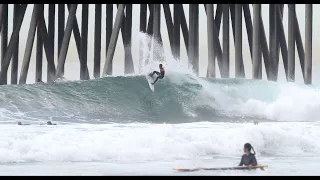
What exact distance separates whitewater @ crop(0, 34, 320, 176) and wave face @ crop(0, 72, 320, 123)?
35mm

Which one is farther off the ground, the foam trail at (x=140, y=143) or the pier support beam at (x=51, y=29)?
the pier support beam at (x=51, y=29)

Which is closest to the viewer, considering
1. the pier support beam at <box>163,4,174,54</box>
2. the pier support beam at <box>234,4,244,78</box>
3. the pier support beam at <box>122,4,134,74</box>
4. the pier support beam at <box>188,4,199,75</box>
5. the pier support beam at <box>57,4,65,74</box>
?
the pier support beam at <box>234,4,244,78</box>

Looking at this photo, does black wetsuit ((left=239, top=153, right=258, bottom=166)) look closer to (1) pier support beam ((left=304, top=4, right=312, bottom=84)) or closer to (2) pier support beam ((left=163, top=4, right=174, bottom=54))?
(1) pier support beam ((left=304, top=4, right=312, bottom=84))

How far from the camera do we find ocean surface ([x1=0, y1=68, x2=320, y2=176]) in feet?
41.4

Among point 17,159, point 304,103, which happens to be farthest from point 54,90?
point 17,159

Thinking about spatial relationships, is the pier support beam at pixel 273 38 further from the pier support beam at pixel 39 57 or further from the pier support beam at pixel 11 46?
the pier support beam at pixel 11 46

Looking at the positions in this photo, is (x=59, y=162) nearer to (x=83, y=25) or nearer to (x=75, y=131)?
(x=75, y=131)

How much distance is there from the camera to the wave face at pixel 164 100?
2189cm

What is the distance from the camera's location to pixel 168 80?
25.0 m

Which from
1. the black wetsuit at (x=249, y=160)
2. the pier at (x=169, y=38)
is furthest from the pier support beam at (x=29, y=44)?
the black wetsuit at (x=249, y=160)

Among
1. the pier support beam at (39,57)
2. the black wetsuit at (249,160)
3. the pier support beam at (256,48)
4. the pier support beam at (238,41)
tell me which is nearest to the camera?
the black wetsuit at (249,160)

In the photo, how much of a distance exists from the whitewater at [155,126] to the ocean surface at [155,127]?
0.9 inches

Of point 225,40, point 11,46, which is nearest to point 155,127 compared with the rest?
point 225,40

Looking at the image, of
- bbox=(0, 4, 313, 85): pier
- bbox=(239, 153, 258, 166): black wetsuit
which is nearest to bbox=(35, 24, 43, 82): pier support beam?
bbox=(0, 4, 313, 85): pier
